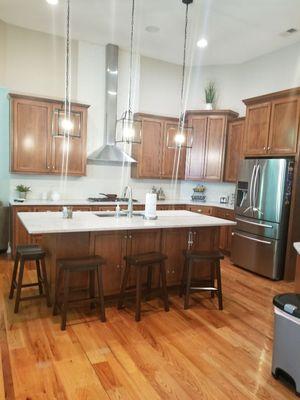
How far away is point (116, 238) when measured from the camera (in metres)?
3.21

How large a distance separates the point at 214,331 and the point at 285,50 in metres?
4.63

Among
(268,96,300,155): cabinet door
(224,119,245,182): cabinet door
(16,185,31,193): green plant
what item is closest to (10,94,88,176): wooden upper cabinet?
(16,185,31,193): green plant

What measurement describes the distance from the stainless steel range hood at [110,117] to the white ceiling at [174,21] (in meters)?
0.29

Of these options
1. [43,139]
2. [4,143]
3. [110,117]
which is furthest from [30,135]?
[110,117]

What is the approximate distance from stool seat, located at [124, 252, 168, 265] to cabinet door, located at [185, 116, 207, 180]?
10.3ft

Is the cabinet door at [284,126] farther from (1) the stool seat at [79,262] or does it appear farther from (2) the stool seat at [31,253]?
(2) the stool seat at [31,253]

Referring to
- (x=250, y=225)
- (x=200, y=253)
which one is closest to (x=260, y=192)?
(x=250, y=225)

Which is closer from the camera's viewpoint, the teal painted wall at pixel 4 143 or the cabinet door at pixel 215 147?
the teal painted wall at pixel 4 143

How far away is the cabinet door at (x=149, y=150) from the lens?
5.70m

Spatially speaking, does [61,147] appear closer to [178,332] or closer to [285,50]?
[178,332]

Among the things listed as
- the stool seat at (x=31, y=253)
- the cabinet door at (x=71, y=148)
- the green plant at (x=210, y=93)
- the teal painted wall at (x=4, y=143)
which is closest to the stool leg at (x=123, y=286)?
the stool seat at (x=31, y=253)

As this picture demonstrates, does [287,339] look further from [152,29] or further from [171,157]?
[152,29]

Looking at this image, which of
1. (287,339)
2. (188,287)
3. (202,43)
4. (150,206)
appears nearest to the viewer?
(287,339)

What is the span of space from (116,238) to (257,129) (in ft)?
9.70
